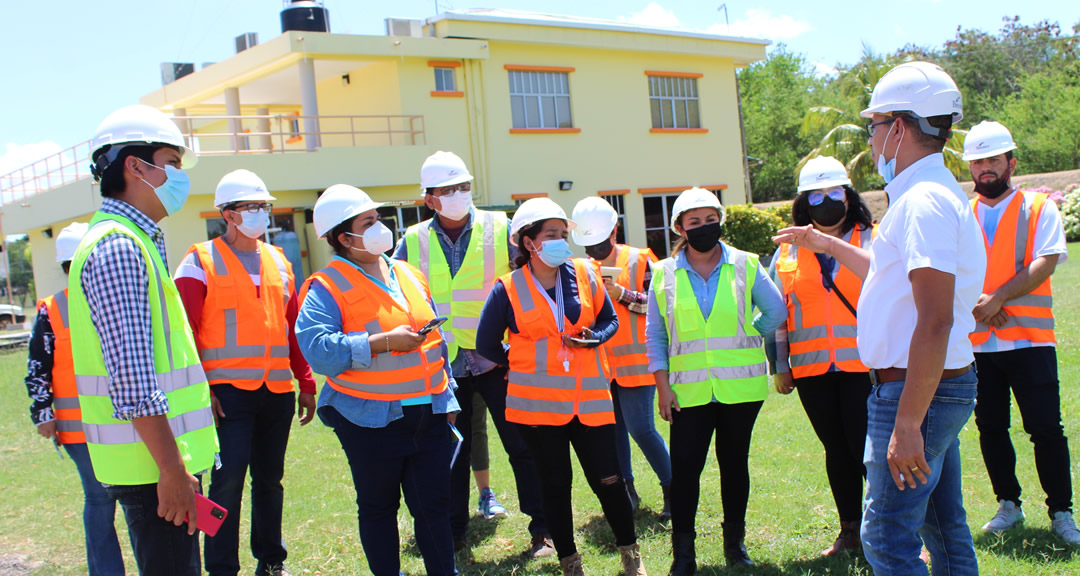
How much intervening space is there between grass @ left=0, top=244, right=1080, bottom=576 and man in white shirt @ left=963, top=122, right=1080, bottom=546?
11.0 inches

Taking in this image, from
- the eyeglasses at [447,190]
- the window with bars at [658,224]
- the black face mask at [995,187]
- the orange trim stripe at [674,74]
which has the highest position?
the orange trim stripe at [674,74]

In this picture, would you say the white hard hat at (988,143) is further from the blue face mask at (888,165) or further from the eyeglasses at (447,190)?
the eyeglasses at (447,190)

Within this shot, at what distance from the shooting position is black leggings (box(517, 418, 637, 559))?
4.31 metres

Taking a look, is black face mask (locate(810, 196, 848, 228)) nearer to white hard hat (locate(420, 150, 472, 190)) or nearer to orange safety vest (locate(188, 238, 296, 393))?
white hard hat (locate(420, 150, 472, 190))

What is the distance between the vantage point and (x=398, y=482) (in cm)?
409

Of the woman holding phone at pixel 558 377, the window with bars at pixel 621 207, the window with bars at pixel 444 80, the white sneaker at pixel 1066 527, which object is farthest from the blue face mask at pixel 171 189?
the window with bars at pixel 621 207

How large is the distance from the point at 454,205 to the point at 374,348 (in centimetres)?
159

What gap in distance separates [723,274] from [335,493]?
3.86 metres

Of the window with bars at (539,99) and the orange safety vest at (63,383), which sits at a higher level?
the window with bars at (539,99)

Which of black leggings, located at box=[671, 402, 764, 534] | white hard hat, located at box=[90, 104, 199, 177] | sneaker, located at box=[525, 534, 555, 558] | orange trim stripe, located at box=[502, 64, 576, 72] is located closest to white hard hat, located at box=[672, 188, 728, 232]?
black leggings, located at box=[671, 402, 764, 534]

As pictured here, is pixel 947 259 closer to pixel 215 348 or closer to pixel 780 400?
pixel 215 348

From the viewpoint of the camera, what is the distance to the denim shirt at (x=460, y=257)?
513 centimetres

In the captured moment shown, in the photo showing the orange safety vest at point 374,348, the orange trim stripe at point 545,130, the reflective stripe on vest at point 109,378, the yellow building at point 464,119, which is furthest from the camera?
the orange trim stripe at point 545,130

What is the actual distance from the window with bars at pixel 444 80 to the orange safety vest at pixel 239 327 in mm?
15674
